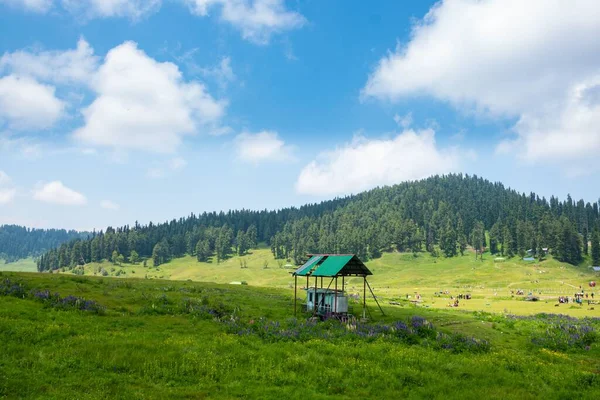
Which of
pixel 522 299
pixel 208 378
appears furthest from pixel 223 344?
pixel 522 299

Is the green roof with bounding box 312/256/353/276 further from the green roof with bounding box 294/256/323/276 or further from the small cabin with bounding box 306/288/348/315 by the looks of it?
the small cabin with bounding box 306/288/348/315

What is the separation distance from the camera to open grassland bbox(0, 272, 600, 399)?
16.7m

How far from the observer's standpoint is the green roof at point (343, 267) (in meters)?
38.8

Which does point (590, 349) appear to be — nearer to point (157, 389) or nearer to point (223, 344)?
point (223, 344)

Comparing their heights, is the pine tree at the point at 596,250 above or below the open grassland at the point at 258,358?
above

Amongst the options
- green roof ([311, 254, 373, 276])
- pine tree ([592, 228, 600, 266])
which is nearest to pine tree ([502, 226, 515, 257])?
pine tree ([592, 228, 600, 266])

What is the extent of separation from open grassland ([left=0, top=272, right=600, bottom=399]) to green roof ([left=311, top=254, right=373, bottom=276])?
26.9ft

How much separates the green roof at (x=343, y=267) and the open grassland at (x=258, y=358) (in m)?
8.20

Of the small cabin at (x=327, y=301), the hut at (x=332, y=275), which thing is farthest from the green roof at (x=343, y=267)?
the small cabin at (x=327, y=301)

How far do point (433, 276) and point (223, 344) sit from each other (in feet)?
480

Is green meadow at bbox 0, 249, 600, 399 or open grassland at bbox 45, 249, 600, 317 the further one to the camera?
open grassland at bbox 45, 249, 600, 317

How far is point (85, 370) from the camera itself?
57.2 feet

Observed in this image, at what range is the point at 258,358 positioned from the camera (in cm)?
2073

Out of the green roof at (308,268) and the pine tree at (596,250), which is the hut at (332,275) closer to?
the green roof at (308,268)
